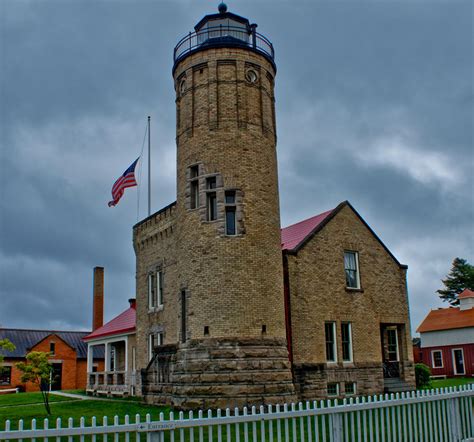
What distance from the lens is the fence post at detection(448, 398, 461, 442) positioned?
11.9 meters

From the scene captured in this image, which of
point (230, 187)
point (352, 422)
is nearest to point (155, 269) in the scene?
point (230, 187)

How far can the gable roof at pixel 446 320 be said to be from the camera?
48306 millimetres

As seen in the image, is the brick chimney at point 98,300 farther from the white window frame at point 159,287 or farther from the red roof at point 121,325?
the white window frame at point 159,287

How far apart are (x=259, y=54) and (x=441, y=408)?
15.7 metres

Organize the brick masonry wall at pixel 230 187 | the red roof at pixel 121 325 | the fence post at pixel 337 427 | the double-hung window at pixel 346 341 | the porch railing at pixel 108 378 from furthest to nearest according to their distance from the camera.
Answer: the red roof at pixel 121 325 → the porch railing at pixel 108 378 → the double-hung window at pixel 346 341 → the brick masonry wall at pixel 230 187 → the fence post at pixel 337 427

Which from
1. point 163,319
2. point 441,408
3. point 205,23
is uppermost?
point 205,23

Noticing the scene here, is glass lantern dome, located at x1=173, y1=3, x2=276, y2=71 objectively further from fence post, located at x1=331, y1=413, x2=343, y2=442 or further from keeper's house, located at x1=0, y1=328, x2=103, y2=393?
keeper's house, located at x1=0, y1=328, x2=103, y2=393

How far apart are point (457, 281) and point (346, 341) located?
54.9 metres

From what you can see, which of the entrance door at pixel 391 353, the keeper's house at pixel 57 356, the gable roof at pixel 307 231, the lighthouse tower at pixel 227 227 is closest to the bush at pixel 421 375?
the entrance door at pixel 391 353

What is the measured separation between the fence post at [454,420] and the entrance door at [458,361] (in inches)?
1546

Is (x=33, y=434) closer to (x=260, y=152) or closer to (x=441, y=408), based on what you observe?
(x=441, y=408)

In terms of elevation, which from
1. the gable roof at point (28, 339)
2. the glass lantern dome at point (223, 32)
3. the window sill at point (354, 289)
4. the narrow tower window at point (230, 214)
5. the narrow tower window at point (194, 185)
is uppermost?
the glass lantern dome at point (223, 32)

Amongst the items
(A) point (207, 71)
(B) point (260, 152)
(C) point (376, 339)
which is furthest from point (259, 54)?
(C) point (376, 339)

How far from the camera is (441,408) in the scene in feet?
39.4
